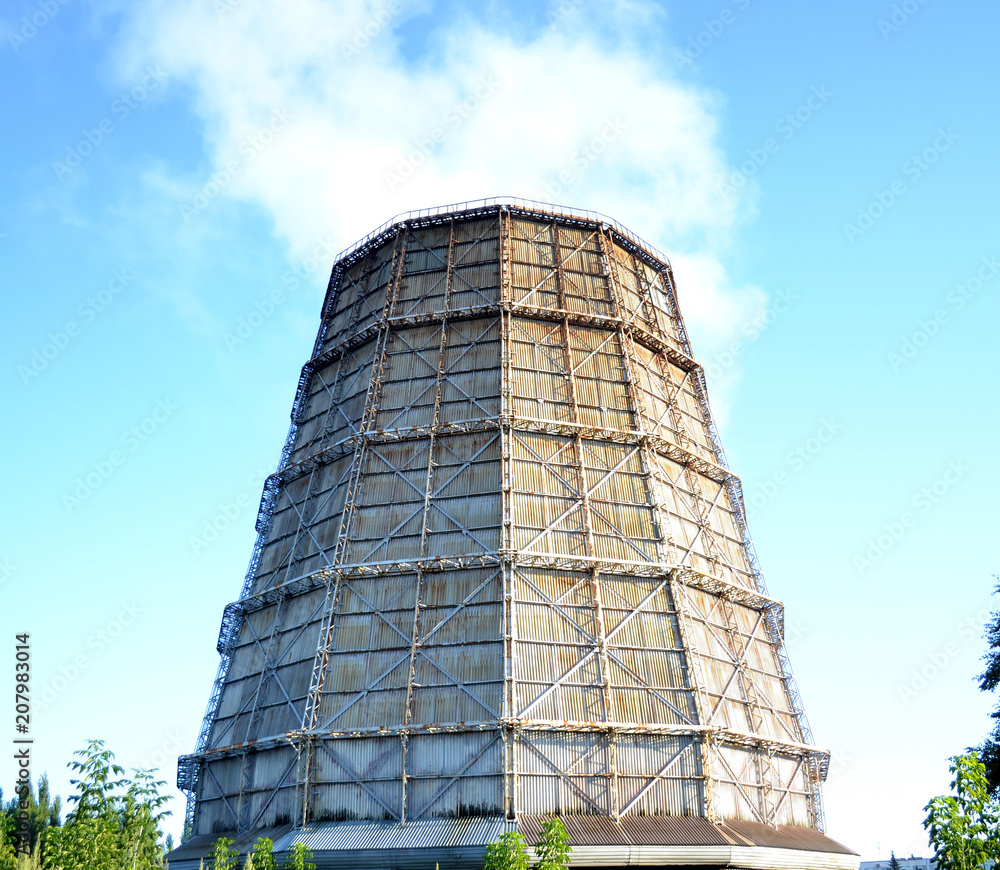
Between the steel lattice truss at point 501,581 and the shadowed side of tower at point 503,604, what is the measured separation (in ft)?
0.32

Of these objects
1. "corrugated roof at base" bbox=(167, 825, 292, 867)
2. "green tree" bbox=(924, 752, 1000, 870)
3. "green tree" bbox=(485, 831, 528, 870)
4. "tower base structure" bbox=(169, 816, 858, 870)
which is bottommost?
"green tree" bbox=(924, 752, 1000, 870)

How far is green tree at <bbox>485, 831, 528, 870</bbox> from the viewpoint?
2172cm

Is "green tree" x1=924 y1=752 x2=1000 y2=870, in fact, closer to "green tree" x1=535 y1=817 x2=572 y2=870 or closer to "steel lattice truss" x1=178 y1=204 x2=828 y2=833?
"green tree" x1=535 y1=817 x2=572 y2=870

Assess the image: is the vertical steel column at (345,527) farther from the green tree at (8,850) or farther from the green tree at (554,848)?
the green tree at (554,848)

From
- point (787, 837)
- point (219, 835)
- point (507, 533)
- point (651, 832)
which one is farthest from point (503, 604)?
point (219, 835)

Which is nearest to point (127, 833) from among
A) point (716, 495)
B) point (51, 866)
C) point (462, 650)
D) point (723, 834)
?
point (51, 866)

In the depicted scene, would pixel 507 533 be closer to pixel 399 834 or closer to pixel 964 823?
pixel 399 834

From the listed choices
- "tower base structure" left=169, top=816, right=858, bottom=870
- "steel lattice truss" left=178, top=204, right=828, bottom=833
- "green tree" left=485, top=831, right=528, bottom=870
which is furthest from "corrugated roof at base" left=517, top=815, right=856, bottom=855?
"green tree" left=485, top=831, right=528, bottom=870

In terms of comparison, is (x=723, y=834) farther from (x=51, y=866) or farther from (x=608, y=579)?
(x=51, y=866)

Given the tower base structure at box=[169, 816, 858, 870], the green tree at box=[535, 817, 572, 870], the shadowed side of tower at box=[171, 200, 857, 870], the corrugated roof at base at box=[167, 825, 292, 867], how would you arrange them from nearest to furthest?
the green tree at box=[535, 817, 572, 870], the tower base structure at box=[169, 816, 858, 870], the shadowed side of tower at box=[171, 200, 857, 870], the corrugated roof at base at box=[167, 825, 292, 867]

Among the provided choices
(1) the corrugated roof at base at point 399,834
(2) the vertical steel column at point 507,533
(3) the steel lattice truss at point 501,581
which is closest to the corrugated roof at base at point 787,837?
(3) the steel lattice truss at point 501,581

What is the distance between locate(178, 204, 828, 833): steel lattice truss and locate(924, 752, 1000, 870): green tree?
1888 centimetres

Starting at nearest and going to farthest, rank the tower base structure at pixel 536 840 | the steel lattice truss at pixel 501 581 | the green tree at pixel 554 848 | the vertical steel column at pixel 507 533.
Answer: the green tree at pixel 554 848, the tower base structure at pixel 536 840, the vertical steel column at pixel 507 533, the steel lattice truss at pixel 501 581

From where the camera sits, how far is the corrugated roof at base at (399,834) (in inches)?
1097
